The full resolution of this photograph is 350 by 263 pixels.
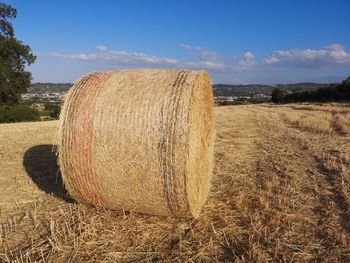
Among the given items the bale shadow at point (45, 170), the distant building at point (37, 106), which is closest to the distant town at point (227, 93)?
the distant building at point (37, 106)

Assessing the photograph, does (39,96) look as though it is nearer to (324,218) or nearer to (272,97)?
(272,97)

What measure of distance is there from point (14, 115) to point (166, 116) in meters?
23.0

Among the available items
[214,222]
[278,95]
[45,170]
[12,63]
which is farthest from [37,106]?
[214,222]

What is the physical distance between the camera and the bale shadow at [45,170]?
22.7 ft

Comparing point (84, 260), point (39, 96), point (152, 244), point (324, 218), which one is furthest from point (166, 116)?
point (39, 96)

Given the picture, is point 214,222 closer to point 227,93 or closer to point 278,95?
point 227,93

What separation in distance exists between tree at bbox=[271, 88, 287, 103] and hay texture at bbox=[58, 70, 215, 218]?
51029 mm

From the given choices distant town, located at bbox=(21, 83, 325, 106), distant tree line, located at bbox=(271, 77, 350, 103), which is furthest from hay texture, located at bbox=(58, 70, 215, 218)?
distant tree line, located at bbox=(271, 77, 350, 103)

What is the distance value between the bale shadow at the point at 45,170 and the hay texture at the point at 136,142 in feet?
2.13

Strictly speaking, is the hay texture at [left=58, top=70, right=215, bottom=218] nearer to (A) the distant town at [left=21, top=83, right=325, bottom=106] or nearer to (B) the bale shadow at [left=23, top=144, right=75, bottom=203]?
(B) the bale shadow at [left=23, top=144, right=75, bottom=203]

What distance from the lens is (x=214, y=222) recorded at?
556 cm

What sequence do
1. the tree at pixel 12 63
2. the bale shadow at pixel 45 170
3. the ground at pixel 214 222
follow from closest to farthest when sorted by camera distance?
the ground at pixel 214 222, the bale shadow at pixel 45 170, the tree at pixel 12 63

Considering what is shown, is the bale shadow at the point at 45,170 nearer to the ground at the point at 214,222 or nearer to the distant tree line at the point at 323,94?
the ground at the point at 214,222

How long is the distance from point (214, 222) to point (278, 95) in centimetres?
5326
